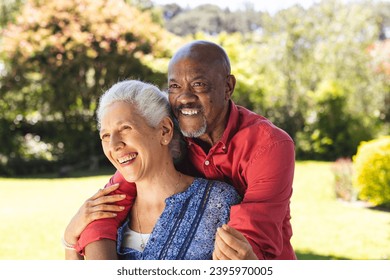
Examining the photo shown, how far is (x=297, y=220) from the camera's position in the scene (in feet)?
25.7

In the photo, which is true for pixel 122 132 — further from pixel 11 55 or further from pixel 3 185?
pixel 11 55

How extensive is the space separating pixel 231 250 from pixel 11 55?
39.3 ft

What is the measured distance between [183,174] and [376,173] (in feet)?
22.5

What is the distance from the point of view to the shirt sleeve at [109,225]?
204 cm

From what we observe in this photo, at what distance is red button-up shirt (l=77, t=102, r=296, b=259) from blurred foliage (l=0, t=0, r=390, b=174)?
9.77m

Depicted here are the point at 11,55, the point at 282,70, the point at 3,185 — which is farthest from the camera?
Answer: the point at 282,70

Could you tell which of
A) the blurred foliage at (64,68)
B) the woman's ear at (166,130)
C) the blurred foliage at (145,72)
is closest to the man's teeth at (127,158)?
the woman's ear at (166,130)

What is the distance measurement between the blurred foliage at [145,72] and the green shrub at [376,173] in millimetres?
4831

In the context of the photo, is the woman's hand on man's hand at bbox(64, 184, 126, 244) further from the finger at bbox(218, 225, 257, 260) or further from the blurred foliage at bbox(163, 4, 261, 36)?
the blurred foliage at bbox(163, 4, 261, 36)

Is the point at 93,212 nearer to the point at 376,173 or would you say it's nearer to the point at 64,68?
the point at 376,173

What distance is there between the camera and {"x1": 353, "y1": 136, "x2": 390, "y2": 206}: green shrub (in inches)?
331

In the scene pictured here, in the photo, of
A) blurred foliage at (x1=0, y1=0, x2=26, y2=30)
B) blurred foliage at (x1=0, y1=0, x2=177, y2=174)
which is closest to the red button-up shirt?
blurred foliage at (x1=0, y1=0, x2=177, y2=174)

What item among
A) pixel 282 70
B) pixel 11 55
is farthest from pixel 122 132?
pixel 282 70
